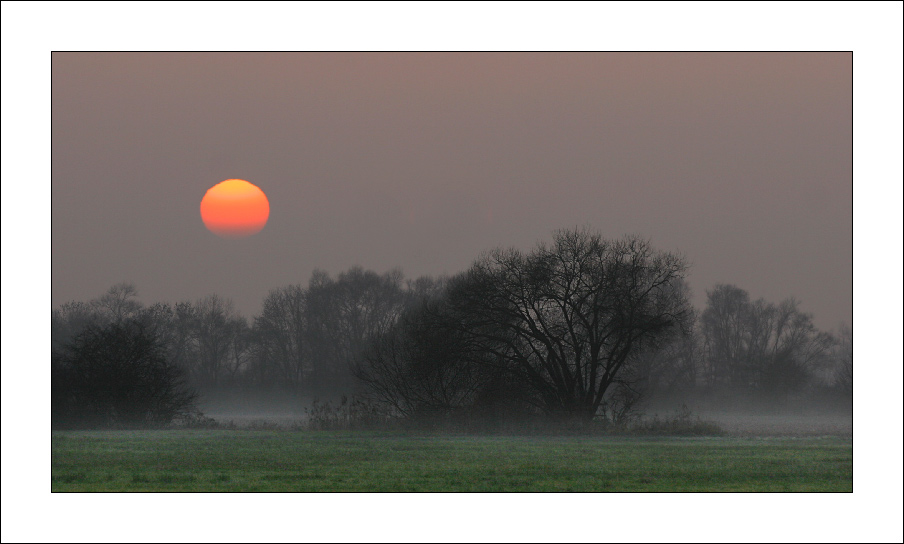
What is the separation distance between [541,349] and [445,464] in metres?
12.9

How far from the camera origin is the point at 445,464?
711 inches

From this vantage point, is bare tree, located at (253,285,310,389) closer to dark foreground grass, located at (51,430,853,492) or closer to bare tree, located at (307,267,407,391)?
bare tree, located at (307,267,407,391)

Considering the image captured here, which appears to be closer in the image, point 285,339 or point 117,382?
point 117,382

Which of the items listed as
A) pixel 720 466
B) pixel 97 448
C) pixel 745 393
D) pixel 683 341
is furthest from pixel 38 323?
pixel 745 393

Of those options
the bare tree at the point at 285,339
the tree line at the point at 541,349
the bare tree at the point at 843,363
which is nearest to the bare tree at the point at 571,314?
the tree line at the point at 541,349

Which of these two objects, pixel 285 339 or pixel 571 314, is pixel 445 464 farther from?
pixel 285 339

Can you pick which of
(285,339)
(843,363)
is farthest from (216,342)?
(843,363)

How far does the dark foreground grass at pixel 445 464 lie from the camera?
1577 cm

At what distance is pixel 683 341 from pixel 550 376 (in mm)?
4793

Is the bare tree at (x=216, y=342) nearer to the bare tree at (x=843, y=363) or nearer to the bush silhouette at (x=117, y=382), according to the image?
the bush silhouette at (x=117, y=382)

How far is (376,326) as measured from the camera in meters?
39.8

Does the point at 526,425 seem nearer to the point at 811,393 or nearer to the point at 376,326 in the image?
the point at 811,393

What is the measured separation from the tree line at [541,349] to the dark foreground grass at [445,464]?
579cm

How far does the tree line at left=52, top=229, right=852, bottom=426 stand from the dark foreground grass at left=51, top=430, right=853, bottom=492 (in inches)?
228
